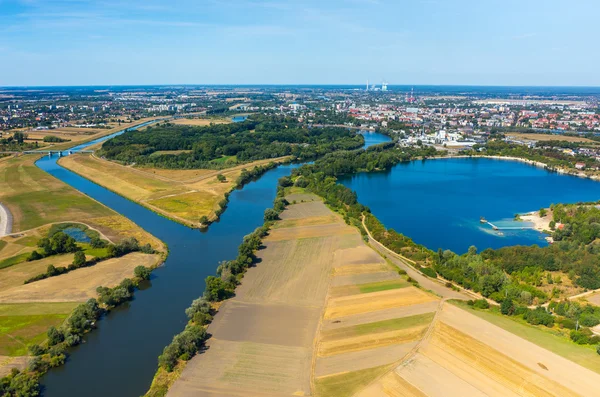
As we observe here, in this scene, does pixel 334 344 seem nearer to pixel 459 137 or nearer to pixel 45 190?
pixel 45 190

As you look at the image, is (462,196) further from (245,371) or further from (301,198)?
(245,371)

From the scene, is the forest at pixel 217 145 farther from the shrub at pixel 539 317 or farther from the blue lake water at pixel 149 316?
the shrub at pixel 539 317

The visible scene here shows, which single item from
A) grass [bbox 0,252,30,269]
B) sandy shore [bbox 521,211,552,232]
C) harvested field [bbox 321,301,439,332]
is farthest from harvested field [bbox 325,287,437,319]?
grass [bbox 0,252,30,269]

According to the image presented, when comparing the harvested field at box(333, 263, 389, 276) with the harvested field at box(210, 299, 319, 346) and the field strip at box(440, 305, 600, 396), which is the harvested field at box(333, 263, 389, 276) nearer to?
the harvested field at box(210, 299, 319, 346)

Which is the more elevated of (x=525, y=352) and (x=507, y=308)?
(x=507, y=308)

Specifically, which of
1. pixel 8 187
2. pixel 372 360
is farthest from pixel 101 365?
pixel 8 187

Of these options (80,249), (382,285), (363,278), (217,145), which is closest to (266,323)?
(363,278)
